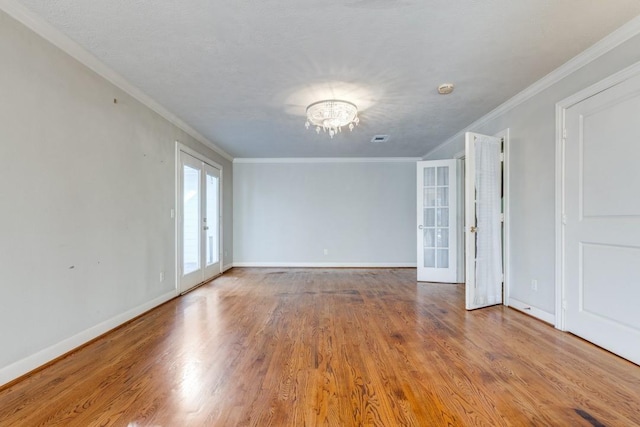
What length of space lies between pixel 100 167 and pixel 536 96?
4.38 metres

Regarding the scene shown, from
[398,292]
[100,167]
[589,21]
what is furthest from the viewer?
[398,292]

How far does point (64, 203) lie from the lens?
7.80 ft

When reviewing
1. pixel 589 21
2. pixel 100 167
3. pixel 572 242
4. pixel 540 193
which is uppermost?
pixel 589 21

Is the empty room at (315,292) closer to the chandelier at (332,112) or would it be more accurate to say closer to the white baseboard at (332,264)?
the chandelier at (332,112)

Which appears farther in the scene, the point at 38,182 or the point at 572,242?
the point at 572,242

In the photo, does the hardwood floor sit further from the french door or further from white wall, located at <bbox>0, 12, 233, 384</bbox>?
the french door

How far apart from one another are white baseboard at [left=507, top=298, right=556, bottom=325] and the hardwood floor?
91mm

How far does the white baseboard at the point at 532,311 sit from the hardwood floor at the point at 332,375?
0.09 metres

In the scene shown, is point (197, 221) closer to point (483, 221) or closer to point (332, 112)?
point (332, 112)

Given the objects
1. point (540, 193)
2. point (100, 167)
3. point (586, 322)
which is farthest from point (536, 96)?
point (100, 167)

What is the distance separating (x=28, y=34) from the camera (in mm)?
2092

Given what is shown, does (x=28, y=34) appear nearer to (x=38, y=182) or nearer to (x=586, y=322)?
(x=38, y=182)

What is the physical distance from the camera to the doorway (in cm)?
438

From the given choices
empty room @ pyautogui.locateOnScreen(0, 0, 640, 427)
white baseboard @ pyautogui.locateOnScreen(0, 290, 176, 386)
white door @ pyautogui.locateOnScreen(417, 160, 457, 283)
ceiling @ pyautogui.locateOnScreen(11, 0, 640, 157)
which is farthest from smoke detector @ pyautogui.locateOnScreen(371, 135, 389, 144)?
white baseboard @ pyautogui.locateOnScreen(0, 290, 176, 386)
